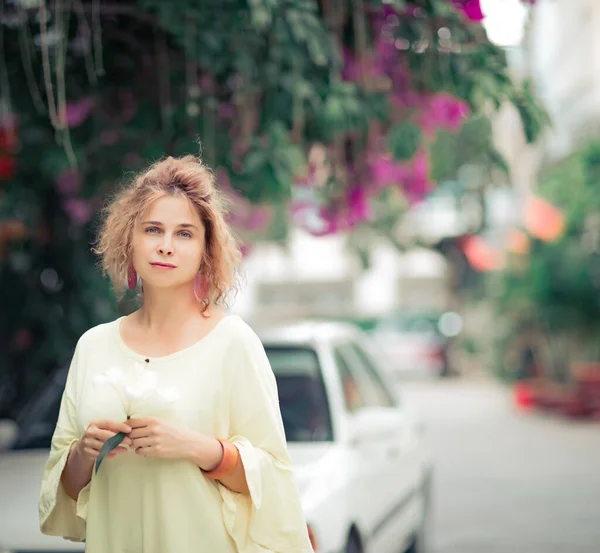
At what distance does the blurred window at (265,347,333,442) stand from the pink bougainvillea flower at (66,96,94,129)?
5.82 ft

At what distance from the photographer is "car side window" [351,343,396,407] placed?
6551 millimetres

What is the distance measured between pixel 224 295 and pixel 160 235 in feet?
0.73

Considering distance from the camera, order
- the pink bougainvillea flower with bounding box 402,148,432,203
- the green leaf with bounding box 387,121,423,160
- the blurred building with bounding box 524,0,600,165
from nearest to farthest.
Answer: the green leaf with bounding box 387,121,423,160, the pink bougainvillea flower with bounding box 402,148,432,203, the blurred building with bounding box 524,0,600,165

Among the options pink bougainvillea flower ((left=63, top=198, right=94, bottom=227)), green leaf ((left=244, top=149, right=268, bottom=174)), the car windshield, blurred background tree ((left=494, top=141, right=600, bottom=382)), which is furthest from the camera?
blurred background tree ((left=494, top=141, right=600, bottom=382))

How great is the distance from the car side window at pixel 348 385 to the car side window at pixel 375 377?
316mm

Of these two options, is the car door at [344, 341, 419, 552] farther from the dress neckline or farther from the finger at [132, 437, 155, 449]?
the finger at [132, 437, 155, 449]

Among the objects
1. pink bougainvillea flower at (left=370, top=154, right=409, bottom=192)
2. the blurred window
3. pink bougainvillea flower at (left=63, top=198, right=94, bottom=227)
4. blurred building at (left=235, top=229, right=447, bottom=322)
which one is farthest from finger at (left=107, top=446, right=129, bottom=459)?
blurred building at (left=235, top=229, right=447, bottom=322)

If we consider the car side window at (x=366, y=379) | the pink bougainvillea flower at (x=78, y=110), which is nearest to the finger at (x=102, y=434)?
the car side window at (x=366, y=379)

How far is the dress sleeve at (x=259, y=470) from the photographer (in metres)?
2.55

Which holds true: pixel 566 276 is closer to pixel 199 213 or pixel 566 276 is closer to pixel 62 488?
pixel 199 213

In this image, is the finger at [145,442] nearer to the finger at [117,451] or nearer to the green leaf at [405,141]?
the finger at [117,451]

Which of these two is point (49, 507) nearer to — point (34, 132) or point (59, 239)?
point (34, 132)

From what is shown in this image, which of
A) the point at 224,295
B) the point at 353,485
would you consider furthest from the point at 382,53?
the point at 224,295

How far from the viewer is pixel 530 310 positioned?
59.6ft
